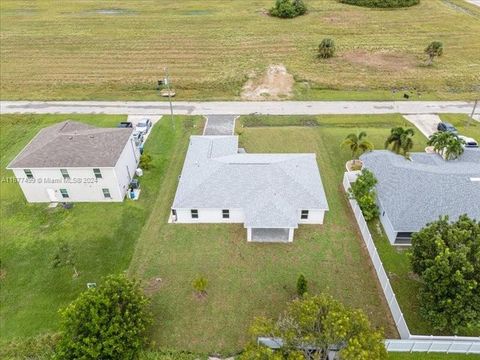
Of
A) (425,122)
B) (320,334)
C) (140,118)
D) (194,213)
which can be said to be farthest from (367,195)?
(140,118)

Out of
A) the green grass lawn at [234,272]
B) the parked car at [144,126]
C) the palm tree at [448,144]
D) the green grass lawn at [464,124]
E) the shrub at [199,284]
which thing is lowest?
the green grass lawn at [464,124]

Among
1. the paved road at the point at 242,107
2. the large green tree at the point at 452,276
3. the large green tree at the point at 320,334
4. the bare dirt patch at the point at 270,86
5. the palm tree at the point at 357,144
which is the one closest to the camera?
the large green tree at the point at 320,334

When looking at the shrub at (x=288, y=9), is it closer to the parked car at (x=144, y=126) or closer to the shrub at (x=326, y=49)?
the shrub at (x=326, y=49)

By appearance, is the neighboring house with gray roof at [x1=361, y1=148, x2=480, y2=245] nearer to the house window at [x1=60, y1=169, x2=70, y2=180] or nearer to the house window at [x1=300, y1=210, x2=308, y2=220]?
the house window at [x1=300, y1=210, x2=308, y2=220]

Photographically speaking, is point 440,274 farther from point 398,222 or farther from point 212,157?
point 212,157

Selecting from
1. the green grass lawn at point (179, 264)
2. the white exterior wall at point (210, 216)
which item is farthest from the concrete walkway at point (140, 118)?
the white exterior wall at point (210, 216)

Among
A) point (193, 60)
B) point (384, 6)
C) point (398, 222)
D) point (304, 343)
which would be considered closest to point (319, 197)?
point (398, 222)
